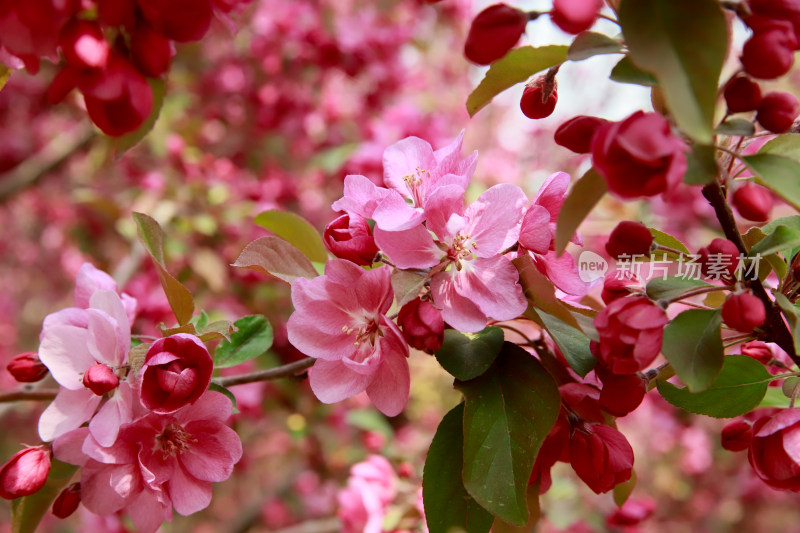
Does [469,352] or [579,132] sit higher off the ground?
[579,132]

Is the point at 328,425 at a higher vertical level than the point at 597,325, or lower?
lower

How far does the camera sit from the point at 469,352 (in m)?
0.79

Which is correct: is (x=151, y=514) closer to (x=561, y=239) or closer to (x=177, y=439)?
(x=177, y=439)

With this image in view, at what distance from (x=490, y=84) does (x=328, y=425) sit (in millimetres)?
2183

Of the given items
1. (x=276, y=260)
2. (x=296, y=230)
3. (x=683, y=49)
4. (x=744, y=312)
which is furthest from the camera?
(x=296, y=230)

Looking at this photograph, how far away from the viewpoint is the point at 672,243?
860 millimetres

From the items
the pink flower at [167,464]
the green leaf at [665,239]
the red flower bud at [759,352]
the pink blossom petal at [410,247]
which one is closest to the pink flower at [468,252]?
the pink blossom petal at [410,247]

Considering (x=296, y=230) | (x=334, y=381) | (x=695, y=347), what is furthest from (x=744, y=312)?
(x=296, y=230)

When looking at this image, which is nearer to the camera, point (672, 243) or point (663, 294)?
point (663, 294)

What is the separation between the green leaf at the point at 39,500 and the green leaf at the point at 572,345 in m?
0.74

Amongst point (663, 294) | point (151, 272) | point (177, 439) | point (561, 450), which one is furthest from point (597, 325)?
point (151, 272)

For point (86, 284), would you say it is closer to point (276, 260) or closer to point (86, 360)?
point (86, 360)

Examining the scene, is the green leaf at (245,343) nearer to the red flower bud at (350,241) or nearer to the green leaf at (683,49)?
the red flower bud at (350,241)

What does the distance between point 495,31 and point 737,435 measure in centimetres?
70
